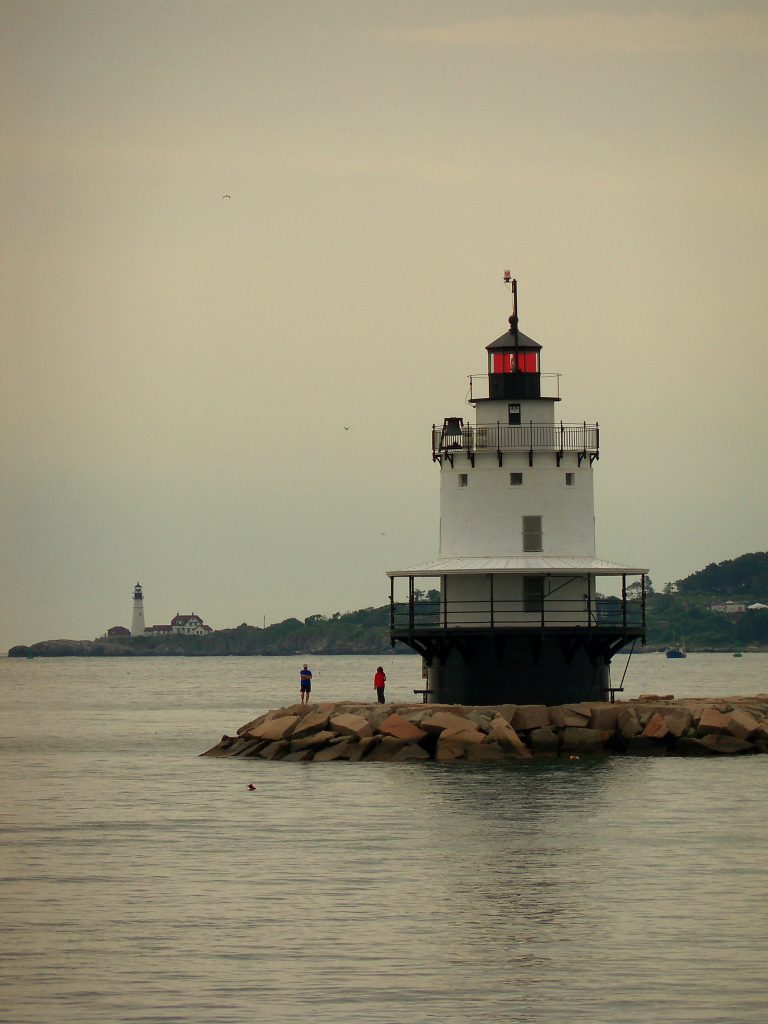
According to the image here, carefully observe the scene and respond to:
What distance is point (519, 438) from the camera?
4566cm

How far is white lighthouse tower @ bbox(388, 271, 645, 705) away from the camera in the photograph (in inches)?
1734

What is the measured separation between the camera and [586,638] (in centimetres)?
4409

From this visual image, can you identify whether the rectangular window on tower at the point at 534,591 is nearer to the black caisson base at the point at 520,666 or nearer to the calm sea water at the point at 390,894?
the black caisson base at the point at 520,666

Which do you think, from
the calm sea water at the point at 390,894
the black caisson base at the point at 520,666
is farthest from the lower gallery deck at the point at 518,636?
the calm sea water at the point at 390,894

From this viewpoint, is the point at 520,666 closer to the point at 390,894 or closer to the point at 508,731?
the point at 508,731

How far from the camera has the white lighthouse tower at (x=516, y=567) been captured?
144 feet

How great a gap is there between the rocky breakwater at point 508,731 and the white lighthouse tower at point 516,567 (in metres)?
1.45

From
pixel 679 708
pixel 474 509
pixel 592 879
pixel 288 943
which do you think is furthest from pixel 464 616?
pixel 288 943

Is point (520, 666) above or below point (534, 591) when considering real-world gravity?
below

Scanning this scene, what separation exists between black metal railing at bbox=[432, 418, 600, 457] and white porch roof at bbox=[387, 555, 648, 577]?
8.12 feet

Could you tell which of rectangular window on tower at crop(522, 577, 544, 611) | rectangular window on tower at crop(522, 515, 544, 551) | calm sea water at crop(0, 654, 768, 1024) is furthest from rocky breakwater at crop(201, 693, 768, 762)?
rectangular window on tower at crop(522, 515, 544, 551)

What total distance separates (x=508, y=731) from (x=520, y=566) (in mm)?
4006

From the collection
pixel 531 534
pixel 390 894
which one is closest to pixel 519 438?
pixel 531 534

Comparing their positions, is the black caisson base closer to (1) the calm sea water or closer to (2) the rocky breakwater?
(2) the rocky breakwater
